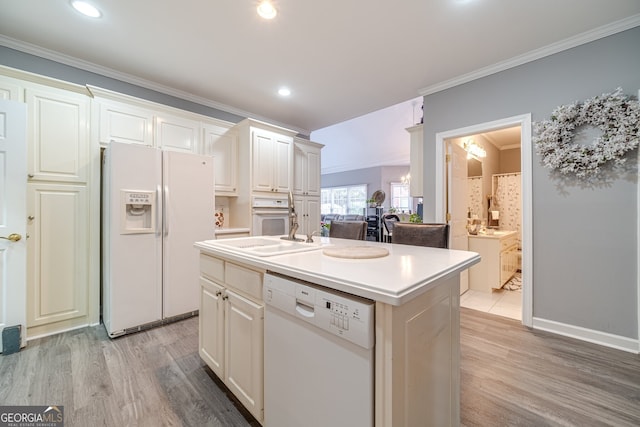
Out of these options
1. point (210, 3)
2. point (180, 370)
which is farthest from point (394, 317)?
point (210, 3)

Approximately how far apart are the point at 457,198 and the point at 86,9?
4145 millimetres

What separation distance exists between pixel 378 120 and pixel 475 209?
3.77m

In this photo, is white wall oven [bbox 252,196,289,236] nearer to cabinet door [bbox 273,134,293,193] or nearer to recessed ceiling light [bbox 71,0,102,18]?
cabinet door [bbox 273,134,293,193]

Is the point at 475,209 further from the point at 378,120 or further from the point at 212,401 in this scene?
the point at 212,401

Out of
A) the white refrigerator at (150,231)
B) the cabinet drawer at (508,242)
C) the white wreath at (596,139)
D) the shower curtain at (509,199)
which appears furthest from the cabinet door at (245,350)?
the shower curtain at (509,199)

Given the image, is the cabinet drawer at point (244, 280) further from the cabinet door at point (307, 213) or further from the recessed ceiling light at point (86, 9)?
the cabinet door at point (307, 213)

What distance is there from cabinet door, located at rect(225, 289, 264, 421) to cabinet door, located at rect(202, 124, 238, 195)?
7.49 ft

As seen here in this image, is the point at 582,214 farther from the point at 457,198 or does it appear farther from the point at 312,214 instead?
the point at 312,214

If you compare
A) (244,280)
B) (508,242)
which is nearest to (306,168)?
(244,280)

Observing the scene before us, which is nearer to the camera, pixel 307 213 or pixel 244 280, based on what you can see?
pixel 244 280

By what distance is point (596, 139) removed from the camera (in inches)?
86.4

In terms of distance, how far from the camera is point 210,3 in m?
1.90

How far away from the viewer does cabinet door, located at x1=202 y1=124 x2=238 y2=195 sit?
3287 mm

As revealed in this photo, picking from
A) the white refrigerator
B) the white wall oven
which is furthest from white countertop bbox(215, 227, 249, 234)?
the white refrigerator
